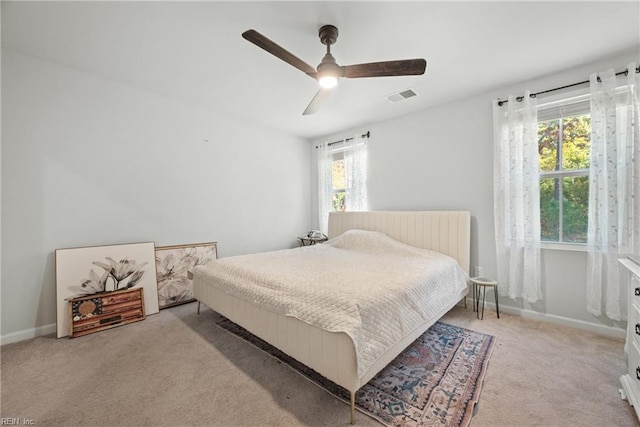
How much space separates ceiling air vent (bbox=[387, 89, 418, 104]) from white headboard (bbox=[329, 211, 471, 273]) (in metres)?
1.48

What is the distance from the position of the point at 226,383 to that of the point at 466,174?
332 centimetres

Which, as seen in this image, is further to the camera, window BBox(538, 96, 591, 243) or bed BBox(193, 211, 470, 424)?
window BBox(538, 96, 591, 243)

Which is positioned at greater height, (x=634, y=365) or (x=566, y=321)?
(x=634, y=365)

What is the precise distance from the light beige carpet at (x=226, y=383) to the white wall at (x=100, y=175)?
85 centimetres

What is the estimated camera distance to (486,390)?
5.46 feet

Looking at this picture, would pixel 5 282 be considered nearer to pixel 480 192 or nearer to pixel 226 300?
pixel 226 300

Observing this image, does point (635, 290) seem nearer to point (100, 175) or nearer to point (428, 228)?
point (428, 228)

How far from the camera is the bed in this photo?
1.46 meters

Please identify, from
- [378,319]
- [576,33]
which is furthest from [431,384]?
[576,33]

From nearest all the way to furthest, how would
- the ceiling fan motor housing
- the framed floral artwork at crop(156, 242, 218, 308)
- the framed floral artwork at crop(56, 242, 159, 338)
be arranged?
Answer: the ceiling fan motor housing, the framed floral artwork at crop(56, 242, 159, 338), the framed floral artwork at crop(156, 242, 218, 308)

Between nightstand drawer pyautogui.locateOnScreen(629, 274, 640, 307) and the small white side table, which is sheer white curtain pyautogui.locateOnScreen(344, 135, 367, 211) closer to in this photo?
the small white side table

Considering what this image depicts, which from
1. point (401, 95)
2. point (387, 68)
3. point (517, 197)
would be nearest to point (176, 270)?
point (387, 68)

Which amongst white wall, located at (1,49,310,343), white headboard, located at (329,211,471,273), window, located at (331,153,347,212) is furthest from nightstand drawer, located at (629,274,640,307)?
white wall, located at (1,49,310,343)

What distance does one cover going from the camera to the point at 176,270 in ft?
10.8
